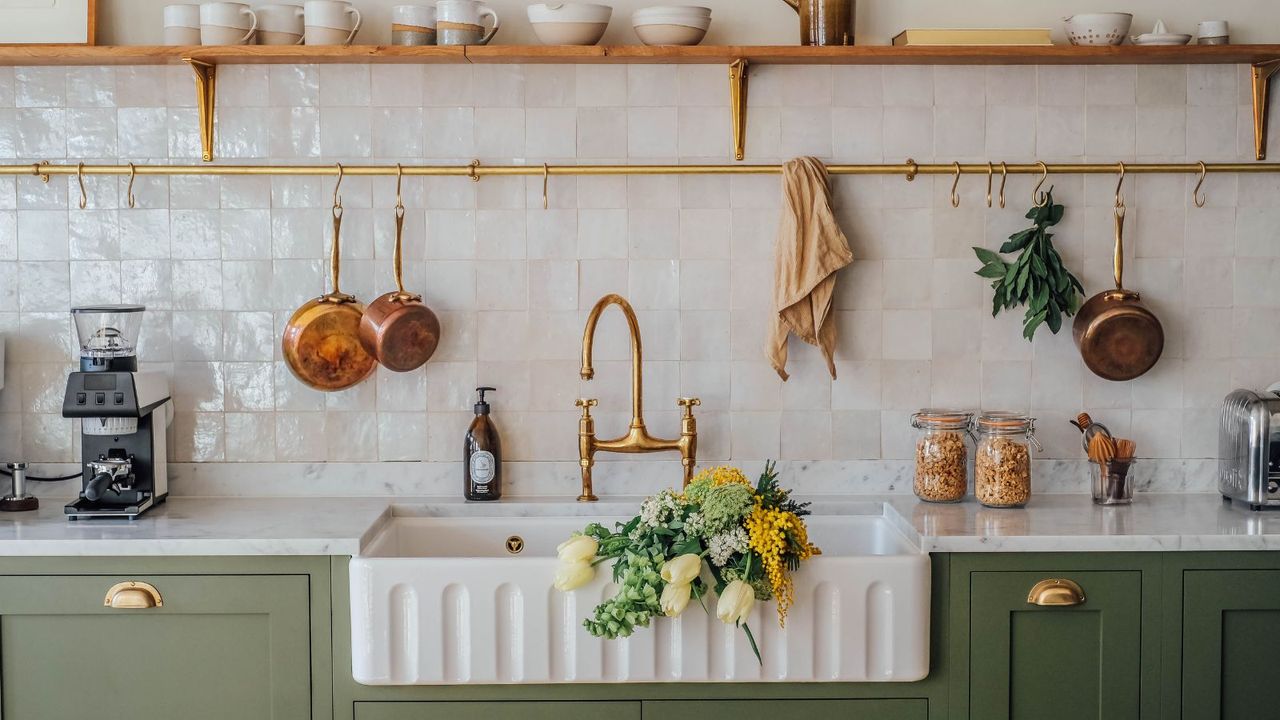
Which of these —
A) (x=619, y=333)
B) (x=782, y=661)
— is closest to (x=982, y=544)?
(x=782, y=661)

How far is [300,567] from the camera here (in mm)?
2082

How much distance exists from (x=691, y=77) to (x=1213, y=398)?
136 cm

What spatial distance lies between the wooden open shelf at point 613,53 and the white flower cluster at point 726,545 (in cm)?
101

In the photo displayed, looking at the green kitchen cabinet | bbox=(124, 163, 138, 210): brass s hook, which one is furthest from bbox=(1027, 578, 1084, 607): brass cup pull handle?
bbox=(124, 163, 138, 210): brass s hook

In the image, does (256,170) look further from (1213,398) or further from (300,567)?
(1213,398)

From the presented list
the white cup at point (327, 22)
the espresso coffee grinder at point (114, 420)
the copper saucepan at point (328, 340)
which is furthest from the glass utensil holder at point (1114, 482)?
the espresso coffee grinder at point (114, 420)

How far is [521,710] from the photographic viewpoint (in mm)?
2059

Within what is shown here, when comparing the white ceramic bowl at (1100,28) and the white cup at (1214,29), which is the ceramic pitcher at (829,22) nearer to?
the white ceramic bowl at (1100,28)

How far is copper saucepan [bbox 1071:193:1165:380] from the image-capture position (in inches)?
96.7

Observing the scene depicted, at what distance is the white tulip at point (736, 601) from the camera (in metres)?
1.91

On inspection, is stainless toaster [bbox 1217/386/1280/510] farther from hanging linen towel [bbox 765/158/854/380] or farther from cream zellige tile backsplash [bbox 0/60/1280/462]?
hanging linen towel [bbox 765/158/854/380]

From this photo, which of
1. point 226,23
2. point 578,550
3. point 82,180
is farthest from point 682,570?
point 82,180

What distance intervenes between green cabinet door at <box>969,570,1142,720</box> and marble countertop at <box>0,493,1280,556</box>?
0.08 m

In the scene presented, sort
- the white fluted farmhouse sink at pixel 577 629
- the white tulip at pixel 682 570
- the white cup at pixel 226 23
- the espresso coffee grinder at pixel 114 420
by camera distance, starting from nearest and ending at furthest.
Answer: the white tulip at pixel 682 570 → the white fluted farmhouse sink at pixel 577 629 → the espresso coffee grinder at pixel 114 420 → the white cup at pixel 226 23
